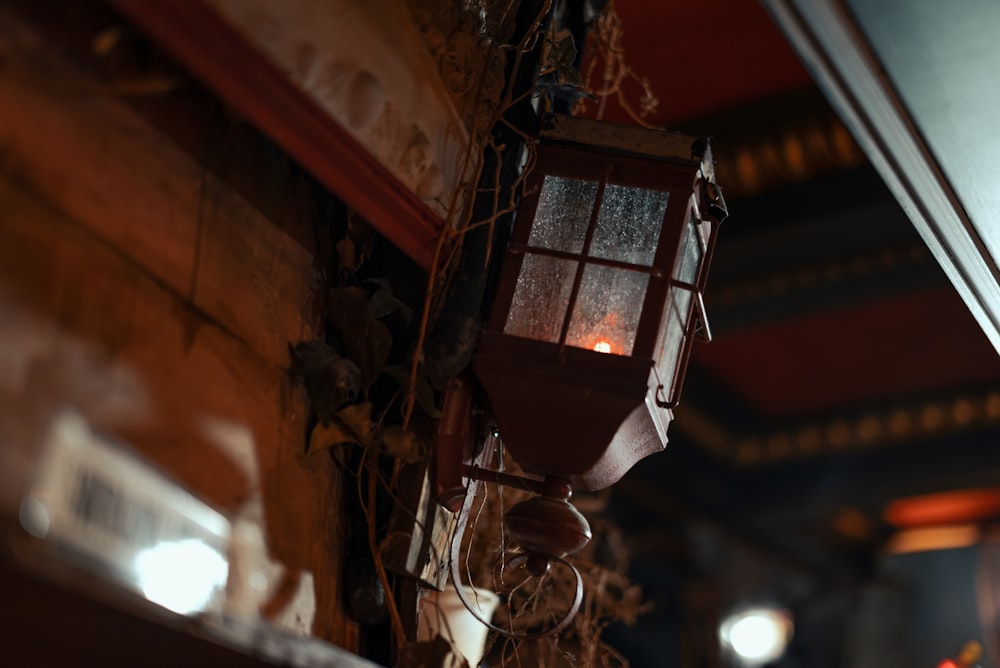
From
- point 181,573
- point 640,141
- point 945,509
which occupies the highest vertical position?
point 945,509

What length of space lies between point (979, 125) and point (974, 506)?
6.05m

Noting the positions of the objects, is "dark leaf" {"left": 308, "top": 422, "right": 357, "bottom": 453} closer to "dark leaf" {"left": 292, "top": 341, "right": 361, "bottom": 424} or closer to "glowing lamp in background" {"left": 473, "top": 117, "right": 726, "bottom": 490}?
"dark leaf" {"left": 292, "top": 341, "right": 361, "bottom": 424}

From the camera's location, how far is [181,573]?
4.58 ft

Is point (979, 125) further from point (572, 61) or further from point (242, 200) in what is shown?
point (242, 200)

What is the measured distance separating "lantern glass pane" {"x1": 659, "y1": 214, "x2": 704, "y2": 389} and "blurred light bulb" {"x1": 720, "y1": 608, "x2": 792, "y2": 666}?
18.3 feet

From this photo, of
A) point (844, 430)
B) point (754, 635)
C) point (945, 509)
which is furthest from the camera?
point (945, 509)

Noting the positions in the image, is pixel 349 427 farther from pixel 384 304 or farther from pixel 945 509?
pixel 945 509

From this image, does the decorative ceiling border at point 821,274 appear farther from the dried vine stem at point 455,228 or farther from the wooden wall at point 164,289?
the wooden wall at point 164,289

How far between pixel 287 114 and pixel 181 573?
2.03 ft

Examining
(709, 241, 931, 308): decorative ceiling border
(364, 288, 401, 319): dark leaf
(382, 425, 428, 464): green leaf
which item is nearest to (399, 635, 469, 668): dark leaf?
(382, 425, 428, 464): green leaf

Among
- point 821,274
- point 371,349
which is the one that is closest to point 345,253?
point 371,349

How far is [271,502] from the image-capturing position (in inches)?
66.9

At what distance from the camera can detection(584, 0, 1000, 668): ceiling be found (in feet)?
14.4

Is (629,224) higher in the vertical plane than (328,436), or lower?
higher
